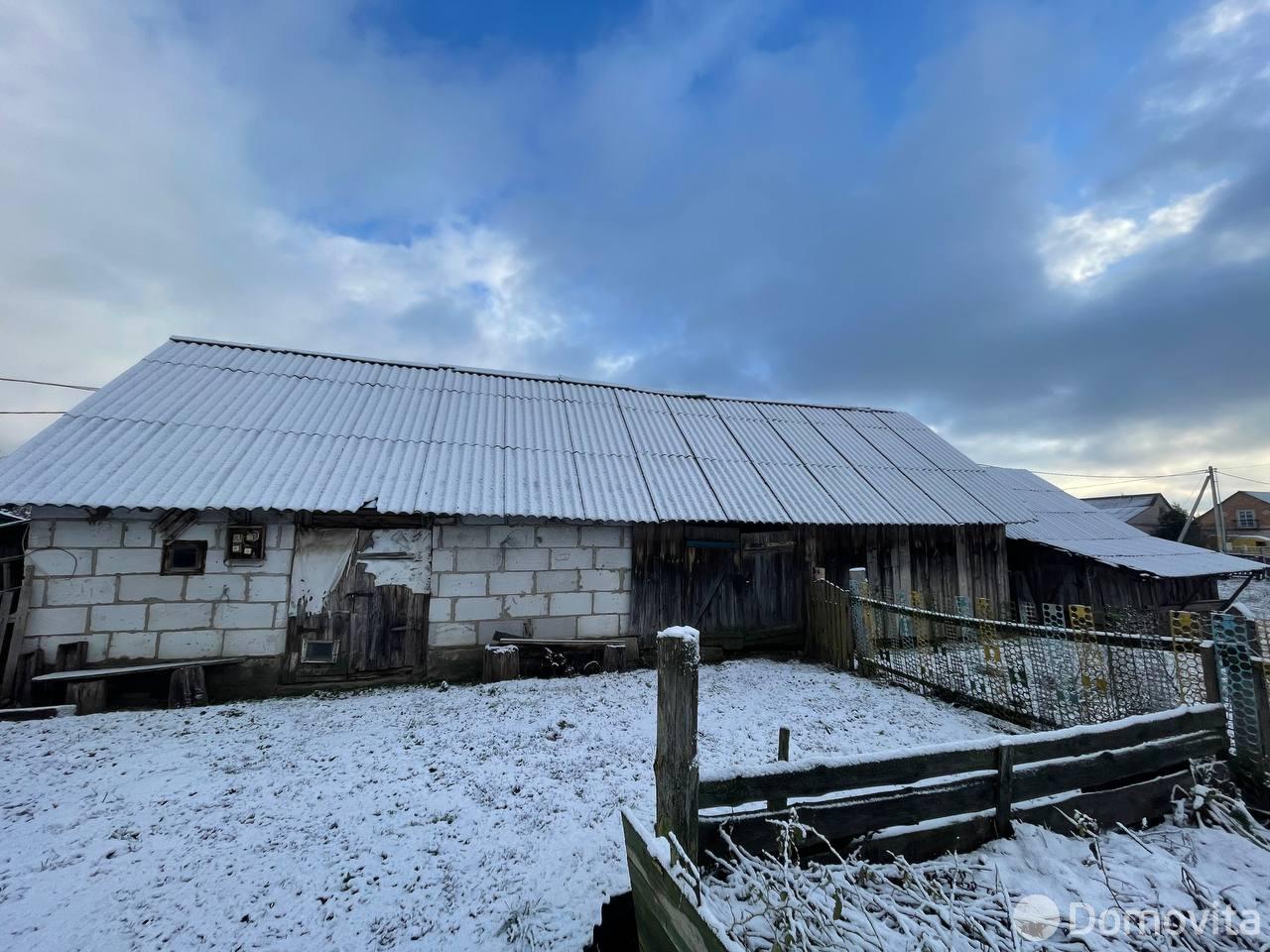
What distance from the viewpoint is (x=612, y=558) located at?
395 inches

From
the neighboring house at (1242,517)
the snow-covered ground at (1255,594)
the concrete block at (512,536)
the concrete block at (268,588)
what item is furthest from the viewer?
the neighboring house at (1242,517)

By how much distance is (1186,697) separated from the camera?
194 inches

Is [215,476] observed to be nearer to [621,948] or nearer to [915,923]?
[621,948]

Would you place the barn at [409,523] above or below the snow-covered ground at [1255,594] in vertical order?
above

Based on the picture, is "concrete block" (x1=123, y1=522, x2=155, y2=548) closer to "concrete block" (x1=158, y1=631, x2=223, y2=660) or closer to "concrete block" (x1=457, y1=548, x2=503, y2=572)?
"concrete block" (x1=158, y1=631, x2=223, y2=660)

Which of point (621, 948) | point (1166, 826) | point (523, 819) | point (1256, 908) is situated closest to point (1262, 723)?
point (1166, 826)

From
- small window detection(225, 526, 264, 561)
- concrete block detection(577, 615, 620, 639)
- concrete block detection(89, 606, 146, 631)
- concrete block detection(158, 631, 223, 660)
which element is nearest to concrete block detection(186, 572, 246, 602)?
small window detection(225, 526, 264, 561)

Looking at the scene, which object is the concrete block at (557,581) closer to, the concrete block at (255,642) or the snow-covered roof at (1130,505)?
the concrete block at (255,642)

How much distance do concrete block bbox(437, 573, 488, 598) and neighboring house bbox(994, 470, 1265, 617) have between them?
14268mm

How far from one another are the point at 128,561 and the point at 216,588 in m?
1.21

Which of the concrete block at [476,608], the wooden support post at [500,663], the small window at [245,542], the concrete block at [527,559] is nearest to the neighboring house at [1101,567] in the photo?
the concrete block at [527,559]

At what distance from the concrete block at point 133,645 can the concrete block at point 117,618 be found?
0.09 metres

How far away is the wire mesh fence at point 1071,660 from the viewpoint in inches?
169

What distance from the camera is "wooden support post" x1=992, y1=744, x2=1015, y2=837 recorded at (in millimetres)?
3420
